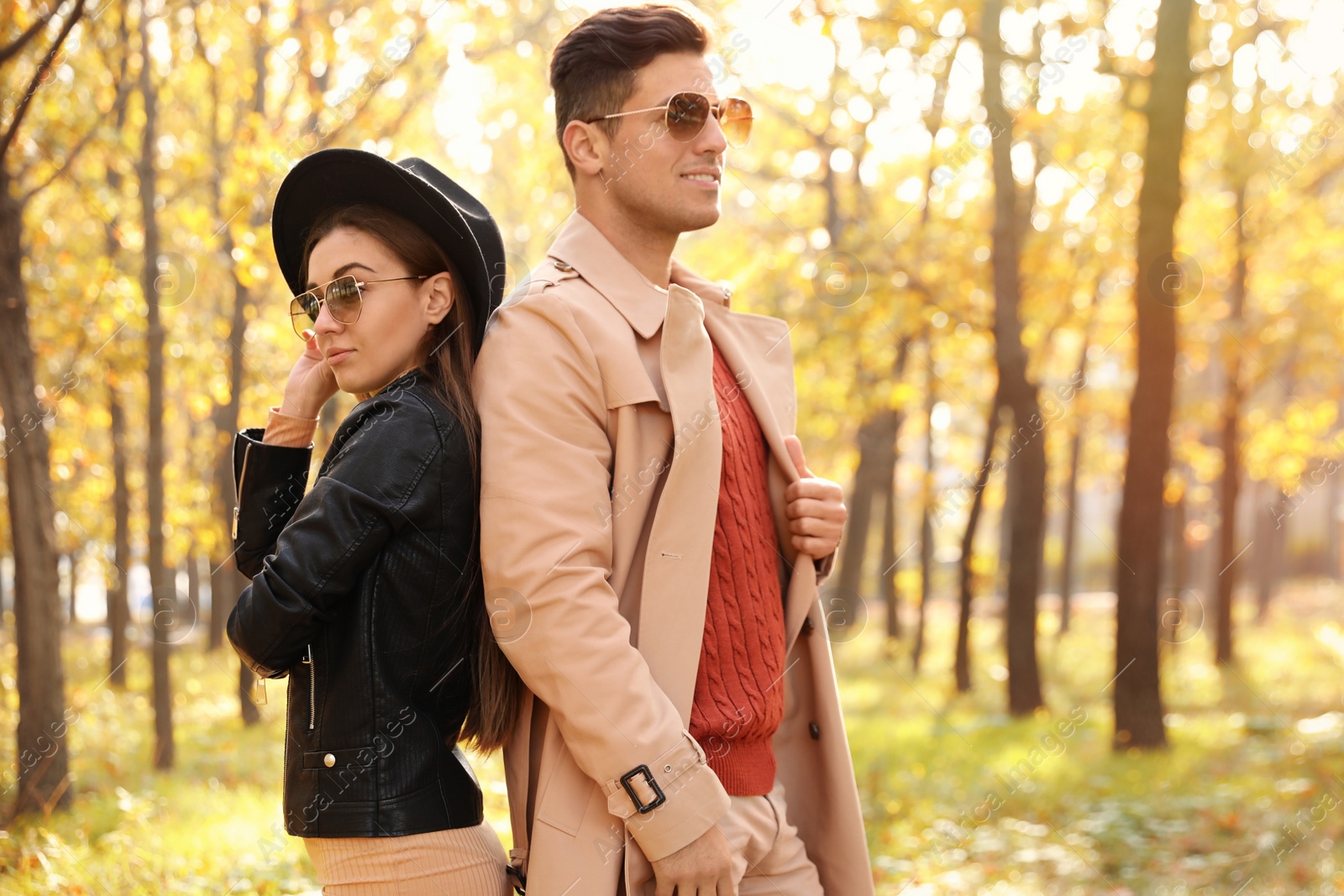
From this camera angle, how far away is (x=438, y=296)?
2191 millimetres

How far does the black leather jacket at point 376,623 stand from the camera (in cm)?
188

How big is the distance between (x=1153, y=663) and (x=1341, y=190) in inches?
307

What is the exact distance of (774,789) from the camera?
2.46 m

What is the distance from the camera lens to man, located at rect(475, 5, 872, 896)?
76.8 inches


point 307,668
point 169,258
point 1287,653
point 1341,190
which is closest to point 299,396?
point 307,668

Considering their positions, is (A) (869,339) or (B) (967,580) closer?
(A) (869,339)

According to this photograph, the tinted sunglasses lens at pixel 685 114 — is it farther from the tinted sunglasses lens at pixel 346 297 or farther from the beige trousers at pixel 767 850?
the beige trousers at pixel 767 850

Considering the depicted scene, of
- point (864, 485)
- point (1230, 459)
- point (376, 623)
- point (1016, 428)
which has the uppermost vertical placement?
point (376, 623)

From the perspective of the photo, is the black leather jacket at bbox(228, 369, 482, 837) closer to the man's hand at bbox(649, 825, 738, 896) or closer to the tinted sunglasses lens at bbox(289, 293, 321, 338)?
the tinted sunglasses lens at bbox(289, 293, 321, 338)

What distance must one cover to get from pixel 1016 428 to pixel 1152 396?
5.74ft

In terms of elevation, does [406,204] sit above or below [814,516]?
above

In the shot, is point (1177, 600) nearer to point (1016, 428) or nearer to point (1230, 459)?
point (1230, 459)

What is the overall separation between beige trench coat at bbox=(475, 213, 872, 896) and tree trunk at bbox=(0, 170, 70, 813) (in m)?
4.05

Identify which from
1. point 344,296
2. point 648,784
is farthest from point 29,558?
point 648,784
